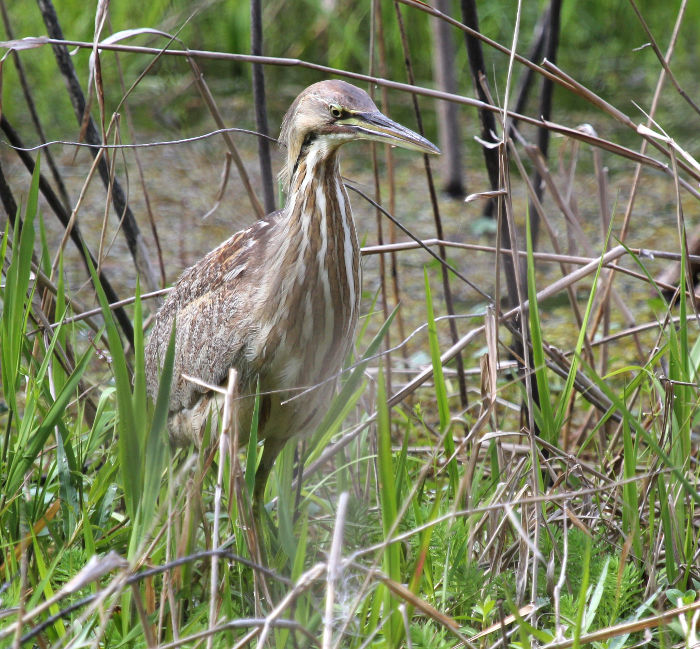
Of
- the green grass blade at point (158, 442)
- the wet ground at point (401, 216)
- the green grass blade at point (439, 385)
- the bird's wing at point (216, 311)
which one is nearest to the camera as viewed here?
the green grass blade at point (158, 442)

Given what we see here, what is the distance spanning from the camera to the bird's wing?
6.63ft

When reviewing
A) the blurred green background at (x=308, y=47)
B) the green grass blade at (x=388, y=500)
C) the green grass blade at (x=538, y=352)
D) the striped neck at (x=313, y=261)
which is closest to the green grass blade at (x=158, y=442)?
the green grass blade at (x=388, y=500)

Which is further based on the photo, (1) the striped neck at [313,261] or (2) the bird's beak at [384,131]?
(1) the striped neck at [313,261]

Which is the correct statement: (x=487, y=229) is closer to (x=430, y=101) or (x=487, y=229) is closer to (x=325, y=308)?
(x=430, y=101)

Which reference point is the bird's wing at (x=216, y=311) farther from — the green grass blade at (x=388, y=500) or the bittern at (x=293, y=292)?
the green grass blade at (x=388, y=500)

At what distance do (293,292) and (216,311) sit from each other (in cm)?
20

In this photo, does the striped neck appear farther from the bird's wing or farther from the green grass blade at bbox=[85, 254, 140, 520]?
the green grass blade at bbox=[85, 254, 140, 520]

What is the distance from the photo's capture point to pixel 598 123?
4.63 metres

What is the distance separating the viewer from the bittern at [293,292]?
1913 mm

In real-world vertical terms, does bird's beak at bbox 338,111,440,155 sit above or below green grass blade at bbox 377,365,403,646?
above

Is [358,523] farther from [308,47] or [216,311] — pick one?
[308,47]

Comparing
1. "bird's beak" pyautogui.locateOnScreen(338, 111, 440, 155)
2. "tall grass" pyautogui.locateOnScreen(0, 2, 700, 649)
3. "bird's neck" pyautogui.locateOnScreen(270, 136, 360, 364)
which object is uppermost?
"bird's beak" pyautogui.locateOnScreen(338, 111, 440, 155)

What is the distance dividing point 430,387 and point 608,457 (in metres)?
0.97

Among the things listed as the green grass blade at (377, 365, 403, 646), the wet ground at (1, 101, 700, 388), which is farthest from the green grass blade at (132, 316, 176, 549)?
the wet ground at (1, 101, 700, 388)
